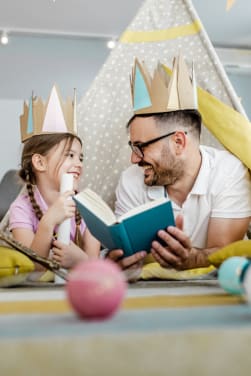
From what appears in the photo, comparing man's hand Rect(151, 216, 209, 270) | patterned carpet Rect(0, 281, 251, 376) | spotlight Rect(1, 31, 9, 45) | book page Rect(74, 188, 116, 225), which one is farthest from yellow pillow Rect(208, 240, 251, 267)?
spotlight Rect(1, 31, 9, 45)

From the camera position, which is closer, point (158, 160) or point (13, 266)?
point (13, 266)

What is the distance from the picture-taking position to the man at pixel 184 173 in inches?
60.6

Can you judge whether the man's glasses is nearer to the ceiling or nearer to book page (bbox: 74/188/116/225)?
book page (bbox: 74/188/116/225)

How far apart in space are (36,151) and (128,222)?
58 centimetres

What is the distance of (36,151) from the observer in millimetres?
1635

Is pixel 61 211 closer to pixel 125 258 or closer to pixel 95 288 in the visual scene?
pixel 125 258

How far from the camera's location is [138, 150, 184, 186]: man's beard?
5.29 feet

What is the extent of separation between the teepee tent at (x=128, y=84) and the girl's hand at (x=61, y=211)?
0.45 meters

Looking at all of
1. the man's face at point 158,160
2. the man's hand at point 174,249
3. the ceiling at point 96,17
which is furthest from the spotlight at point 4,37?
the man's hand at point 174,249

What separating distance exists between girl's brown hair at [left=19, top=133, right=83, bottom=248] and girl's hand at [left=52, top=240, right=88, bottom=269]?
24 cm

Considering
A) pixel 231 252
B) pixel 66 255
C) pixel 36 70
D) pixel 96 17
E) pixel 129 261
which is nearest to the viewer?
pixel 231 252

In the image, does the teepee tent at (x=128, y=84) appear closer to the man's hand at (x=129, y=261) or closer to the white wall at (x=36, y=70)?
the man's hand at (x=129, y=261)

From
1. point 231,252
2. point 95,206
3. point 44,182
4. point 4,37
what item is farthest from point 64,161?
point 4,37

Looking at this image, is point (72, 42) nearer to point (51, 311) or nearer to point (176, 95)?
point (176, 95)
